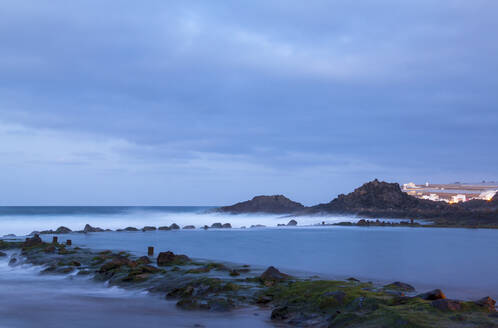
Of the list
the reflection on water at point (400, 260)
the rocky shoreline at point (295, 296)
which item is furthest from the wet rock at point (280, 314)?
the reflection on water at point (400, 260)

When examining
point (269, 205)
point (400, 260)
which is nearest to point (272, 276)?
point (400, 260)

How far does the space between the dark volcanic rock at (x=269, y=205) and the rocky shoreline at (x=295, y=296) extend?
240ft

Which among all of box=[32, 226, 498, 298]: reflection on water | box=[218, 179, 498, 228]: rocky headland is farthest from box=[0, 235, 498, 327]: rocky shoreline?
box=[218, 179, 498, 228]: rocky headland

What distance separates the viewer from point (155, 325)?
8812 mm

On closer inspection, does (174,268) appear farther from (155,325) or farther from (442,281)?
(442,281)

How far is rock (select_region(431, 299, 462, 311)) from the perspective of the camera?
319 inches

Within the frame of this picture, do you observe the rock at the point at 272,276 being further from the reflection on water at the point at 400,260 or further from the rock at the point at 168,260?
the rock at the point at 168,260

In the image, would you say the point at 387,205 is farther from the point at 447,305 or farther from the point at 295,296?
the point at 447,305

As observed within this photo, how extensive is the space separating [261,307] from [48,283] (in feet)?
25.6

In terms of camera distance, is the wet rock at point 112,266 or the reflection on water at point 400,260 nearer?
the reflection on water at point 400,260

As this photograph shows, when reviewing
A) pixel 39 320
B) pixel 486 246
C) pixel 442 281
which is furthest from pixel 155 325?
pixel 486 246

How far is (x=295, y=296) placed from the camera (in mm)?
10359

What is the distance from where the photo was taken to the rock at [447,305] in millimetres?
8102

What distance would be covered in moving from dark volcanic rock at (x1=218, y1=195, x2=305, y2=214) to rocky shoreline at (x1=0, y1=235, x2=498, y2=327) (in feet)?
240
